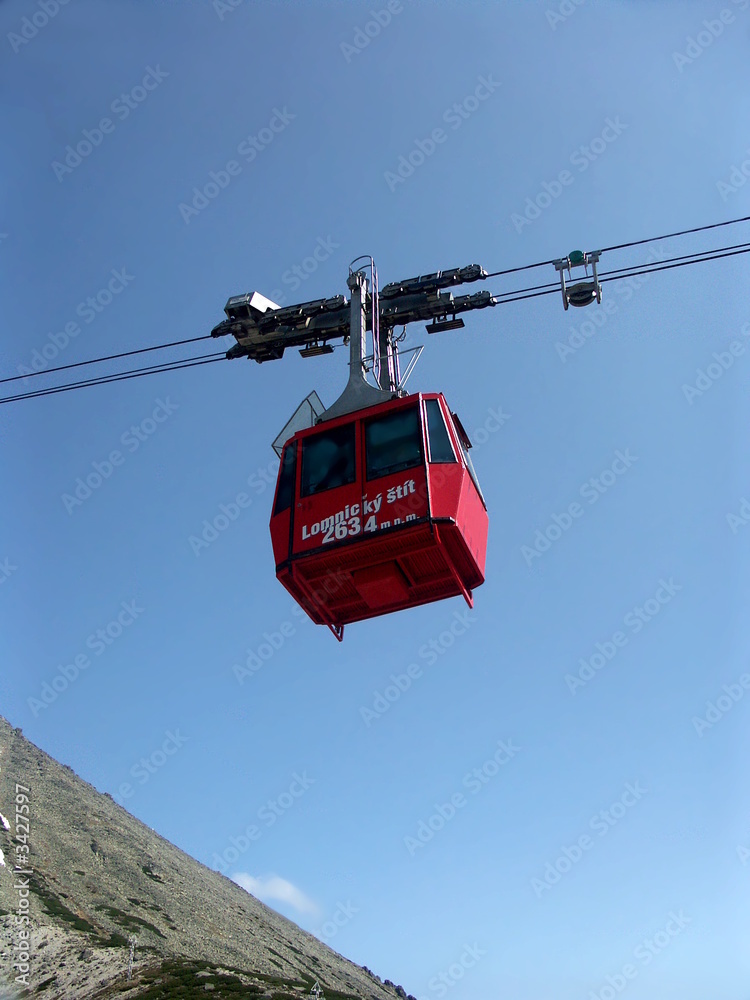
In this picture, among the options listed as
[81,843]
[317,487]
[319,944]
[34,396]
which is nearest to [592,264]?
[317,487]

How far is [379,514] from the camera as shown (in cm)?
1348

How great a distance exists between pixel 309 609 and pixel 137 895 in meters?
107

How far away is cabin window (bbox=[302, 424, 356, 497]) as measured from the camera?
1427cm

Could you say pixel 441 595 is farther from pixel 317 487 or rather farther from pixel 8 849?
pixel 8 849

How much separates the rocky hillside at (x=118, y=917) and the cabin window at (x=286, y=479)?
55.6m

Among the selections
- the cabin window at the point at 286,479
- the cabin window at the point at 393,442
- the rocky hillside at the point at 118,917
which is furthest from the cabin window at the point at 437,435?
the rocky hillside at the point at 118,917

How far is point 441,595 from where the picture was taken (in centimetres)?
Answer: 1483

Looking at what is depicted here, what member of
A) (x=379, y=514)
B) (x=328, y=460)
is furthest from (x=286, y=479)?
(x=379, y=514)

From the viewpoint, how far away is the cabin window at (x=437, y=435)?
13.8 meters

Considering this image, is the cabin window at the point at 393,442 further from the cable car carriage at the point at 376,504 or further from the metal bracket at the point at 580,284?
the metal bracket at the point at 580,284

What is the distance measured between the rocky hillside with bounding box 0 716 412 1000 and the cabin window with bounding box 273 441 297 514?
5559cm

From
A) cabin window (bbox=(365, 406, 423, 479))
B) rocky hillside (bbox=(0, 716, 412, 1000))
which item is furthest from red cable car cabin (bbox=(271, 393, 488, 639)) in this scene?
rocky hillside (bbox=(0, 716, 412, 1000))

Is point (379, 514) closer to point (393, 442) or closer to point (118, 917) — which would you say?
point (393, 442)

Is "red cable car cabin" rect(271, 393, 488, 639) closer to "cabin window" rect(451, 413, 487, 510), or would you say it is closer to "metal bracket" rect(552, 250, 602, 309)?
"cabin window" rect(451, 413, 487, 510)
